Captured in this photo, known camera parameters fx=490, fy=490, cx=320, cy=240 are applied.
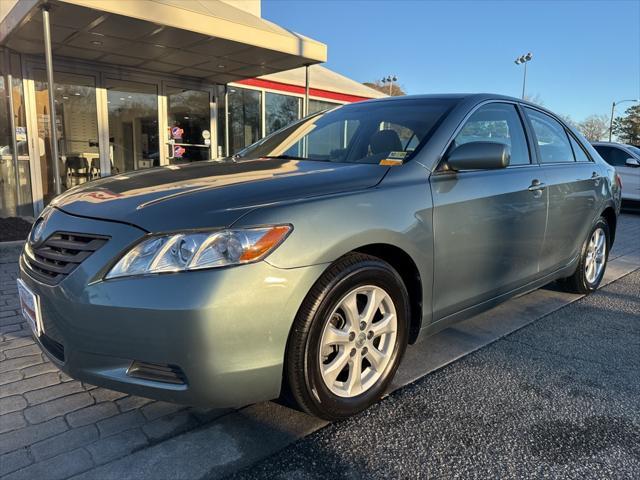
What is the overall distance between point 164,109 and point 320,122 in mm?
7553

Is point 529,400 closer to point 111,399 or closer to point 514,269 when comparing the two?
point 514,269

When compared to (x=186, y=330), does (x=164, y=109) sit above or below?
above

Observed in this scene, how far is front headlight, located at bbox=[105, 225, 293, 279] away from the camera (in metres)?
1.85

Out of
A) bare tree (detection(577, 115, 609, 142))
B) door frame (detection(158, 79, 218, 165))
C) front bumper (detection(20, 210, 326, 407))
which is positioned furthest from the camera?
bare tree (detection(577, 115, 609, 142))

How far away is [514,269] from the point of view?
10.7ft

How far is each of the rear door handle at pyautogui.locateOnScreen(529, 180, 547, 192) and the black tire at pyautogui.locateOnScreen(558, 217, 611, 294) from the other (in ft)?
3.63

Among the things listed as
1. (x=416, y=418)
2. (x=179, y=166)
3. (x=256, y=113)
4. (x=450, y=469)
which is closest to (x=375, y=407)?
(x=416, y=418)

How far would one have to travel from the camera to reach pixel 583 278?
4.35 m

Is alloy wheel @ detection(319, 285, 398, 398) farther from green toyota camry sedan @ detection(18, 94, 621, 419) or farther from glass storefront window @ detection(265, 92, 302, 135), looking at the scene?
glass storefront window @ detection(265, 92, 302, 135)

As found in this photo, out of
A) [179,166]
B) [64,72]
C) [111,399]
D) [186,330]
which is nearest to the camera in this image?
[186,330]

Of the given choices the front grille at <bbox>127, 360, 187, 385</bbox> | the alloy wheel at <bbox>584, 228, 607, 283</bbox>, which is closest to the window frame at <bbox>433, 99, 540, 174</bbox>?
the alloy wheel at <bbox>584, 228, 607, 283</bbox>

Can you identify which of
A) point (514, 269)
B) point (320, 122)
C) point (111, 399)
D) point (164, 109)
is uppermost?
point (164, 109)

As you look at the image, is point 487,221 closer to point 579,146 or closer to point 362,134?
point 362,134

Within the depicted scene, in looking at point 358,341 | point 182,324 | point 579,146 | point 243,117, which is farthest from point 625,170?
point 182,324
